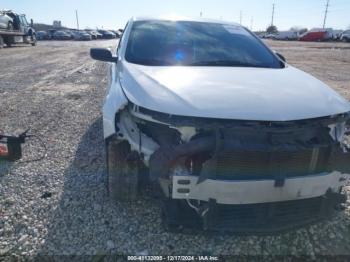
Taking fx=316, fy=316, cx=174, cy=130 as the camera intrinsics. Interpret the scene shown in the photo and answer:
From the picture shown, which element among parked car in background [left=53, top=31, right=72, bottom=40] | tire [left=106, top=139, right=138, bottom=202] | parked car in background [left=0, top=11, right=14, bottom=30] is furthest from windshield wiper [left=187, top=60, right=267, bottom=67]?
parked car in background [left=53, top=31, right=72, bottom=40]

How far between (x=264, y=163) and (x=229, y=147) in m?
0.28

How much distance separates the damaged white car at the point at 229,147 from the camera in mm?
2107

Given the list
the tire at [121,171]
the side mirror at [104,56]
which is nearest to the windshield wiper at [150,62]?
the side mirror at [104,56]

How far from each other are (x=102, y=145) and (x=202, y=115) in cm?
251

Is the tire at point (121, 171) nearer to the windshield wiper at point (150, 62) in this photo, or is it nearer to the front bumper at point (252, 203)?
the front bumper at point (252, 203)

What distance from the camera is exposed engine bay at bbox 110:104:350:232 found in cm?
209

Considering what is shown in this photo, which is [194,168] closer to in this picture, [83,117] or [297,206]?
[297,206]

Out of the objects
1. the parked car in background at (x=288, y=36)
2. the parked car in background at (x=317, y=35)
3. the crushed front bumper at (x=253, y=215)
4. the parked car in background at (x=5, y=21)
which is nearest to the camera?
the crushed front bumper at (x=253, y=215)

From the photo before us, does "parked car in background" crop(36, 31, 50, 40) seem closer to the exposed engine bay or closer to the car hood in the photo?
the car hood

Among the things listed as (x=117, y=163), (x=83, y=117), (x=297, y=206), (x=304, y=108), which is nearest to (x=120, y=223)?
(x=117, y=163)

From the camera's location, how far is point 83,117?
558 centimetres

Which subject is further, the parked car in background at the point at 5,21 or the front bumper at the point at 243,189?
the parked car in background at the point at 5,21

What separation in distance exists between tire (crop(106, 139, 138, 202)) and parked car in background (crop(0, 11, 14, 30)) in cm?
2345

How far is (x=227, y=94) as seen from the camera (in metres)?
2.31
